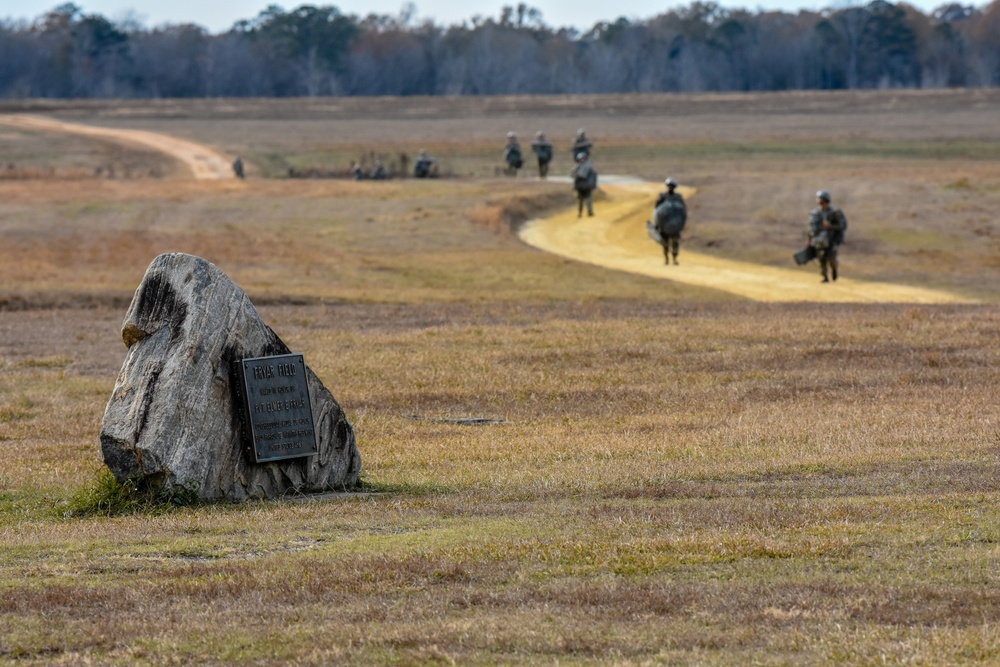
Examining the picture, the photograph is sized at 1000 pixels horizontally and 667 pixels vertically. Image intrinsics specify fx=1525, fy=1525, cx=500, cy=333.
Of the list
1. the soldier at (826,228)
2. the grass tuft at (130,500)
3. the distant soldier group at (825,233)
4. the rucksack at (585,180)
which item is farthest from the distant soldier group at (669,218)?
the grass tuft at (130,500)

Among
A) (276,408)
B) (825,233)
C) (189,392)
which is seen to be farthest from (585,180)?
(189,392)

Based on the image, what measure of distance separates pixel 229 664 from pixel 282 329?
49.9 feet

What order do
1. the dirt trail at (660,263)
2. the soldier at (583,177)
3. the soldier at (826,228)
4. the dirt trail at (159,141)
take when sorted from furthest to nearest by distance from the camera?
1. the dirt trail at (159,141)
2. the soldier at (583,177)
3. the soldier at (826,228)
4. the dirt trail at (660,263)

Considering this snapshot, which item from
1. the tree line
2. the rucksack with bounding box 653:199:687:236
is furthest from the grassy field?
the tree line

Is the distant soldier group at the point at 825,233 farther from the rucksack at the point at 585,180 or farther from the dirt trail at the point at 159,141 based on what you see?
the dirt trail at the point at 159,141

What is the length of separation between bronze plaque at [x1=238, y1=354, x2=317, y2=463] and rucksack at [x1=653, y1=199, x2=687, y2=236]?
23811 millimetres

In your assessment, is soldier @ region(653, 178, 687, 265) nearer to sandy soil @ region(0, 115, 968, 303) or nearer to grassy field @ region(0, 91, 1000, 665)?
sandy soil @ region(0, 115, 968, 303)

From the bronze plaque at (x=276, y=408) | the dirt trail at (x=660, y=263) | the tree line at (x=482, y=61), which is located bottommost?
the dirt trail at (x=660, y=263)

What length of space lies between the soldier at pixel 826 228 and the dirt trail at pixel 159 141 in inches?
1480

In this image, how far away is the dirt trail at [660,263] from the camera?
95.0 ft

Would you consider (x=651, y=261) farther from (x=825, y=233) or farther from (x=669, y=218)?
(x=825, y=233)

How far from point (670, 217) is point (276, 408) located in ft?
79.4

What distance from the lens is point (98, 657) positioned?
6.46 metres

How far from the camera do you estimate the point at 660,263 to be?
35375 millimetres
